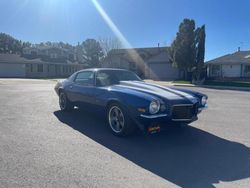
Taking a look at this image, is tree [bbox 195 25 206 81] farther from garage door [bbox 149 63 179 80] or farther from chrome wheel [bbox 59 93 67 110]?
chrome wheel [bbox 59 93 67 110]

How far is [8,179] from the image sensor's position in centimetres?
390

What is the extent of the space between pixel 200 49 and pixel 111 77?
26.9 meters

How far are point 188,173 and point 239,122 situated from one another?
178 inches

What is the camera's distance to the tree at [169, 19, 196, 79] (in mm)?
32625

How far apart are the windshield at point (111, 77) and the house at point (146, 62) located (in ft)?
122

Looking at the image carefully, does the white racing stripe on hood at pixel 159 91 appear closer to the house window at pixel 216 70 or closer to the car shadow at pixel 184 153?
the car shadow at pixel 184 153

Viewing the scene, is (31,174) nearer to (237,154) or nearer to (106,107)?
(106,107)

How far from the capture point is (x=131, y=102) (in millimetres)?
5738

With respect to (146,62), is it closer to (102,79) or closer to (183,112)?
(102,79)

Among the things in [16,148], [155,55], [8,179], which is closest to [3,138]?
[16,148]

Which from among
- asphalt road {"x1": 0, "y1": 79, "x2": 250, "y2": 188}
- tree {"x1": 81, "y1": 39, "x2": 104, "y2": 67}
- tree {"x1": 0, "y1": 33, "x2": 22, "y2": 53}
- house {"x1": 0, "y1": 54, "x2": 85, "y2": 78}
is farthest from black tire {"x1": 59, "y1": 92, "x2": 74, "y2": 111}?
tree {"x1": 0, "y1": 33, "x2": 22, "y2": 53}

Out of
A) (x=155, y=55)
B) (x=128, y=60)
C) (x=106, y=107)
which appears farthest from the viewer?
(x=128, y=60)

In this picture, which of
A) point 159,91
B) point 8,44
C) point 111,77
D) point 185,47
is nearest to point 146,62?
point 185,47

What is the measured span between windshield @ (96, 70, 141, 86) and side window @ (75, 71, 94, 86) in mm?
251
